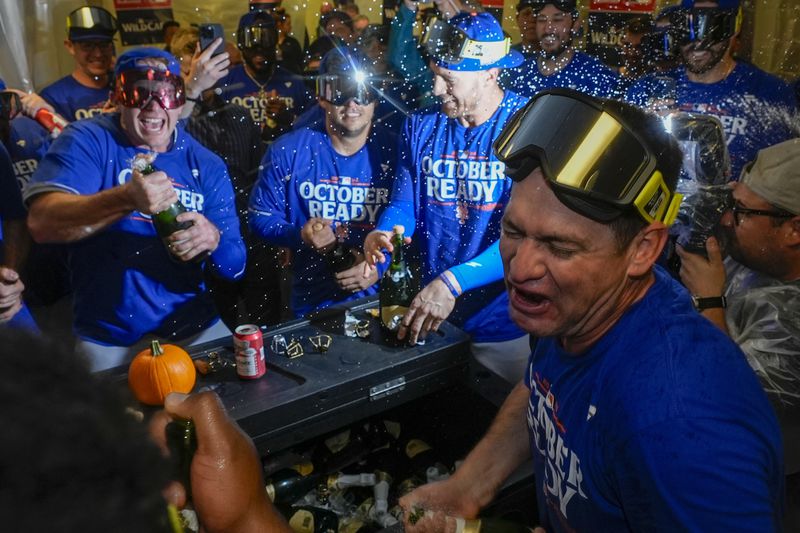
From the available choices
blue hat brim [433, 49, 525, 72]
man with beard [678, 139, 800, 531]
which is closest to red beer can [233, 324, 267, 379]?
man with beard [678, 139, 800, 531]

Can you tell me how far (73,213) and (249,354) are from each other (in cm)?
123

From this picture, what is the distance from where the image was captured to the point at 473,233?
9.47 ft

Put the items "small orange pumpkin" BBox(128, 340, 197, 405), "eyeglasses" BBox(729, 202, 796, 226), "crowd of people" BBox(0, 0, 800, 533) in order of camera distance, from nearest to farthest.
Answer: "crowd of people" BBox(0, 0, 800, 533)
"small orange pumpkin" BBox(128, 340, 197, 405)
"eyeglasses" BBox(729, 202, 796, 226)

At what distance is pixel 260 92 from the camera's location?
4.18 meters

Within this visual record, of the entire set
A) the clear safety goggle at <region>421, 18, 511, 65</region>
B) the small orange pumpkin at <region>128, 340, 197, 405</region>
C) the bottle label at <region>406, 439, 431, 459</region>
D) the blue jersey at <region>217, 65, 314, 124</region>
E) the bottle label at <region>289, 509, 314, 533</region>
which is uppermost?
the clear safety goggle at <region>421, 18, 511, 65</region>

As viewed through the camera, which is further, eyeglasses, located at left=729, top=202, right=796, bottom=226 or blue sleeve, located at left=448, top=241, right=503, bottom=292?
blue sleeve, located at left=448, top=241, right=503, bottom=292

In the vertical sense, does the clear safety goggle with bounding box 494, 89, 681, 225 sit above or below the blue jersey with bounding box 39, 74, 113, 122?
above

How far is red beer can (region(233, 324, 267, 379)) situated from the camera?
1794 mm

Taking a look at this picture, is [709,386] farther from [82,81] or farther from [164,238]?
[82,81]

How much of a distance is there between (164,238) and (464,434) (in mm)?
1574

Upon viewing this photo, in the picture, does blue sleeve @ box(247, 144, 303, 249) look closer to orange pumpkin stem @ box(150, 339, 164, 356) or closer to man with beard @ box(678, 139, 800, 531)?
orange pumpkin stem @ box(150, 339, 164, 356)

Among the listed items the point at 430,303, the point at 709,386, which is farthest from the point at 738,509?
the point at 430,303

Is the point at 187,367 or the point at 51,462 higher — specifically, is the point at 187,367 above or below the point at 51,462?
below

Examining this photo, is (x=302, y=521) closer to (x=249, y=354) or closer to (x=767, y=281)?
(x=249, y=354)
